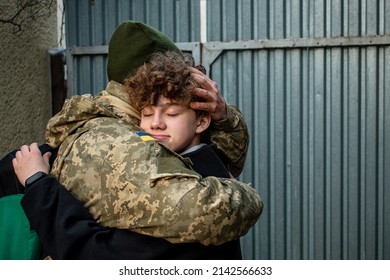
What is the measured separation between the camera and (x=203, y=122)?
2154mm

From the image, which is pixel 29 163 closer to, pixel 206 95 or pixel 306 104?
pixel 206 95

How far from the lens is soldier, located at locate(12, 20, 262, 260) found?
1.64m

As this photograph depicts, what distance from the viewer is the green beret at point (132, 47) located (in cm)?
204

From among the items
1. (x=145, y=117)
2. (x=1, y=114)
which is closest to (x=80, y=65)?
(x=1, y=114)

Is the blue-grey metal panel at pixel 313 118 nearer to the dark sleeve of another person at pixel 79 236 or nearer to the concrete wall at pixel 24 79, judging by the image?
the concrete wall at pixel 24 79

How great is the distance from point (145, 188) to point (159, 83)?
458 millimetres

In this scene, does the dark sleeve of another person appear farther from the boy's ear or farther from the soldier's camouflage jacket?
the boy's ear

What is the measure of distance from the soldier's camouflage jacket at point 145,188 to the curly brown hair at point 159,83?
12cm

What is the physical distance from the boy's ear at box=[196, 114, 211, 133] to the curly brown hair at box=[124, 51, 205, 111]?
0.12m

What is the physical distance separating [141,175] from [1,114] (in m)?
2.31

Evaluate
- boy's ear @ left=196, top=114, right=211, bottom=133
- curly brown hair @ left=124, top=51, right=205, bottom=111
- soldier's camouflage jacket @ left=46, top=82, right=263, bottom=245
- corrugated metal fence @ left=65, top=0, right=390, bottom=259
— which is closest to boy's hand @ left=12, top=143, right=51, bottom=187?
soldier's camouflage jacket @ left=46, top=82, right=263, bottom=245

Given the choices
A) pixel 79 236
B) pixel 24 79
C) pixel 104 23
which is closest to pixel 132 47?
pixel 79 236

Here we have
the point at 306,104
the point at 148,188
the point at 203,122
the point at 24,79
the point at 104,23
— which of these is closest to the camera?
the point at 148,188

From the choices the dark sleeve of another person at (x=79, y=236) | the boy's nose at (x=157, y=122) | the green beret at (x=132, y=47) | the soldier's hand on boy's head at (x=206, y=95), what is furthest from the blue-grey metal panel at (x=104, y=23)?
the dark sleeve of another person at (x=79, y=236)
